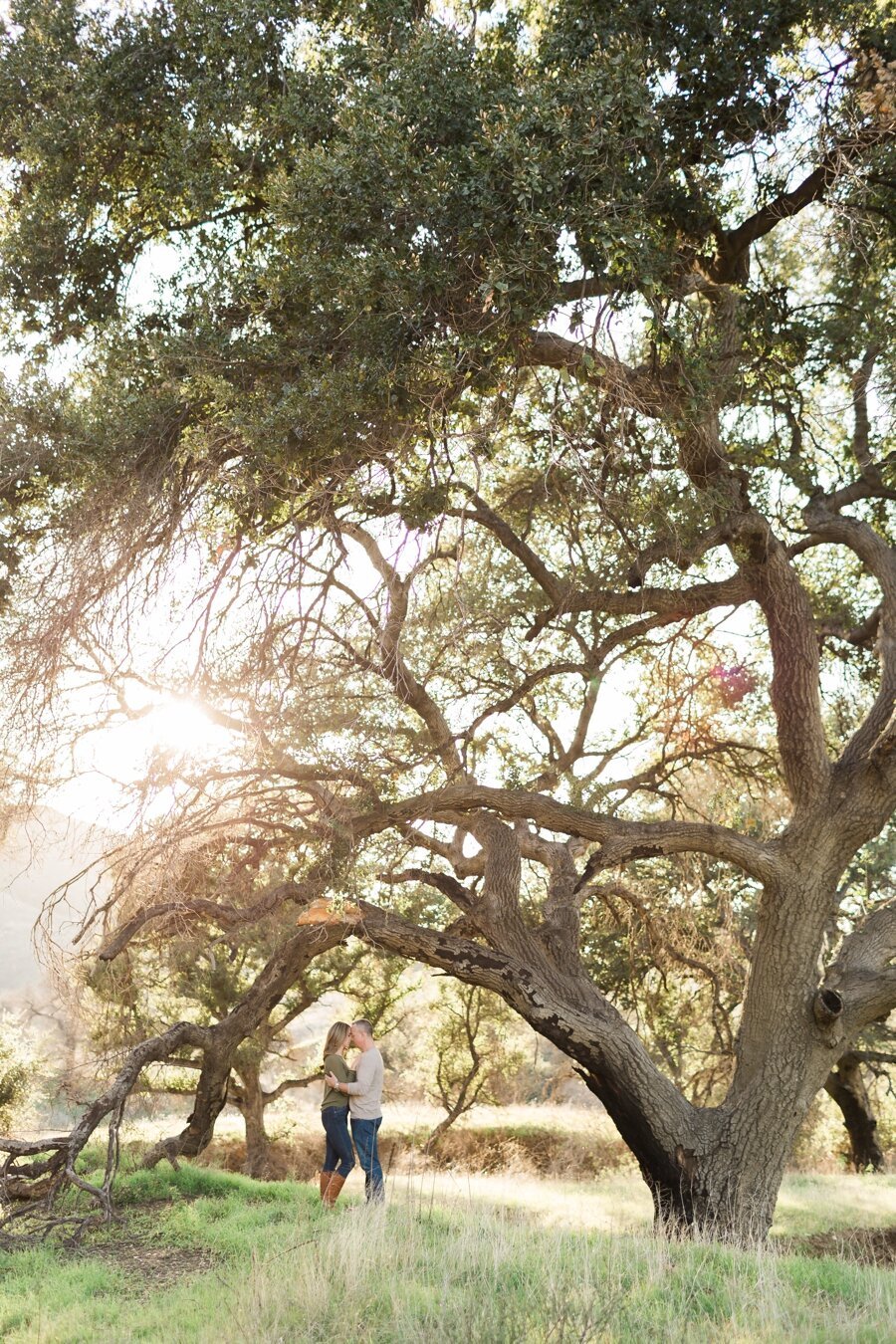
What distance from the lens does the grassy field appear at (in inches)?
160

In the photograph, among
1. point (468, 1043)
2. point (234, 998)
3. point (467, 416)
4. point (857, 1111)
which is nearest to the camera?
point (467, 416)

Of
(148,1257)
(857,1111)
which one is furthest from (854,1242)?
(857,1111)

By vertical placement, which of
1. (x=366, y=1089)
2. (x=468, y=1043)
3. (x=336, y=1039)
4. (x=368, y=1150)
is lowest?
(x=368, y=1150)

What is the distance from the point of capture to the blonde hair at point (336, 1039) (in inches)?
327

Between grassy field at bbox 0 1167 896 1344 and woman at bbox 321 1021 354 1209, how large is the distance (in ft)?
1.09

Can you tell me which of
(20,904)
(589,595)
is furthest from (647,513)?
(20,904)

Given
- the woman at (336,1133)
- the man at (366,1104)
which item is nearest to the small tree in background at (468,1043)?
the woman at (336,1133)

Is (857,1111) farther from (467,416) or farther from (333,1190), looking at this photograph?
(467,416)

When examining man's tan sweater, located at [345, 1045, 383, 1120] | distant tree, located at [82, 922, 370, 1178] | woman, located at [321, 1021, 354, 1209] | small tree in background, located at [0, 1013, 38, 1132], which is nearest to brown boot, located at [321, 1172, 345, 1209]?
woman, located at [321, 1021, 354, 1209]

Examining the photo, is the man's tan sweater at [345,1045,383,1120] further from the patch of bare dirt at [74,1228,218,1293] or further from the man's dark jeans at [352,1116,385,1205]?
the patch of bare dirt at [74,1228,218,1293]

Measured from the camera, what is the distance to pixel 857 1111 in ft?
54.5

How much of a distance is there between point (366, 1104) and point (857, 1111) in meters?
12.2

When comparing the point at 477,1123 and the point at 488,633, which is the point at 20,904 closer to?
the point at 477,1123

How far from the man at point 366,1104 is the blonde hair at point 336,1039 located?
0.74ft
